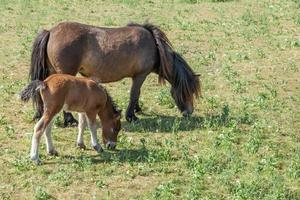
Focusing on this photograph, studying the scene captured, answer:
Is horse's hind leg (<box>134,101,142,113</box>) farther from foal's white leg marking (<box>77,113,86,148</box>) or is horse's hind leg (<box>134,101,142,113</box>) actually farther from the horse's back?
foal's white leg marking (<box>77,113,86,148</box>)

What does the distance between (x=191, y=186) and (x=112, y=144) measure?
178cm

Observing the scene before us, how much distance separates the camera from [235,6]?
2230 centimetres

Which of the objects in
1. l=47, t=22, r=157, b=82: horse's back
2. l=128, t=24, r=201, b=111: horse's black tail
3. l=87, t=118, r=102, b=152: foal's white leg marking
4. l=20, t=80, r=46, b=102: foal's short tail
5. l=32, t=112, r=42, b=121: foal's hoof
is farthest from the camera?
l=128, t=24, r=201, b=111: horse's black tail

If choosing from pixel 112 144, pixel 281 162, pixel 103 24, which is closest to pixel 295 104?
pixel 281 162

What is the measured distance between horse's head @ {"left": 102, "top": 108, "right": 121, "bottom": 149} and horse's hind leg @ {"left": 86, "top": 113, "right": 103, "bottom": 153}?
0.51ft

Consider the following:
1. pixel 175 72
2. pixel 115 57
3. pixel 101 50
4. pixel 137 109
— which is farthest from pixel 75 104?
pixel 175 72

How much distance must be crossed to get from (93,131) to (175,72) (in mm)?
2745

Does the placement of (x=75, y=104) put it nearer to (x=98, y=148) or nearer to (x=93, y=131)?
(x=93, y=131)

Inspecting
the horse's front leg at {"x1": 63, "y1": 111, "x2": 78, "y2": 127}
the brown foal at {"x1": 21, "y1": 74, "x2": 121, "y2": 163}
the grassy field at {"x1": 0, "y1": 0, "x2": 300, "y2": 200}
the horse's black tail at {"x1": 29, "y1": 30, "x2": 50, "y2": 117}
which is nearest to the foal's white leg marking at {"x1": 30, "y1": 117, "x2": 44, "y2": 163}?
the brown foal at {"x1": 21, "y1": 74, "x2": 121, "y2": 163}

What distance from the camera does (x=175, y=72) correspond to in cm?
1138

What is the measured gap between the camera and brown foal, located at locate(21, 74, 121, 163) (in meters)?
8.62

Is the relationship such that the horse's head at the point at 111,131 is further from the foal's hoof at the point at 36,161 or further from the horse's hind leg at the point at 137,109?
the horse's hind leg at the point at 137,109

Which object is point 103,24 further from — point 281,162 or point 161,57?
point 281,162

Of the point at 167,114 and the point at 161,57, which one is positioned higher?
the point at 161,57
